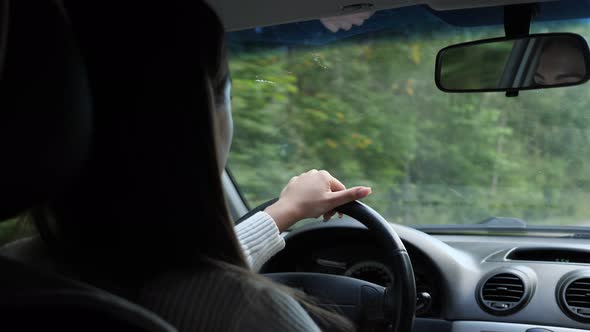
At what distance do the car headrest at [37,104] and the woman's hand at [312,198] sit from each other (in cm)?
138

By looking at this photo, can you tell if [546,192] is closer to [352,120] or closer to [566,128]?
[566,128]

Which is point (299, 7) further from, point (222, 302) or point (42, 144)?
point (42, 144)

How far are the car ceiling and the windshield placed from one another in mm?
836

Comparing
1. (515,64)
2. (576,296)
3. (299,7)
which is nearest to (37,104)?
(299,7)

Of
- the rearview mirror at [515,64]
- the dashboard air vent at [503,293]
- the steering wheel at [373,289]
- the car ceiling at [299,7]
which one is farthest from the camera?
the dashboard air vent at [503,293]

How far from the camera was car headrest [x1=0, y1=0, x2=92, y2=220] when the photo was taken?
109cm

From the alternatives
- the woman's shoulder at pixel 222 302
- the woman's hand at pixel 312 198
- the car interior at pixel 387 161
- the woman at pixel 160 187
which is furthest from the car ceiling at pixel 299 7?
the woman's shoulder at pixel 222 302

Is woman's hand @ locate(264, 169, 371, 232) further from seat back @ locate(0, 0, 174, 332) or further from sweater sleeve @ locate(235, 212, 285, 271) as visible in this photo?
seat back @ locate(0, 0, 174, 332)

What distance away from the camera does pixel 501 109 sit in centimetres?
543

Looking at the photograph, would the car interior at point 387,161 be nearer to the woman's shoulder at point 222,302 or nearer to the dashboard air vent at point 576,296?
the dashboard air vent at point 576,296

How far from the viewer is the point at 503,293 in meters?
3.36

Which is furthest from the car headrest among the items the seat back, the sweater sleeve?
the sweater sleeve

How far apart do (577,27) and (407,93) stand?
7.51 feet

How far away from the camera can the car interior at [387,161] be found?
111 centimetres
